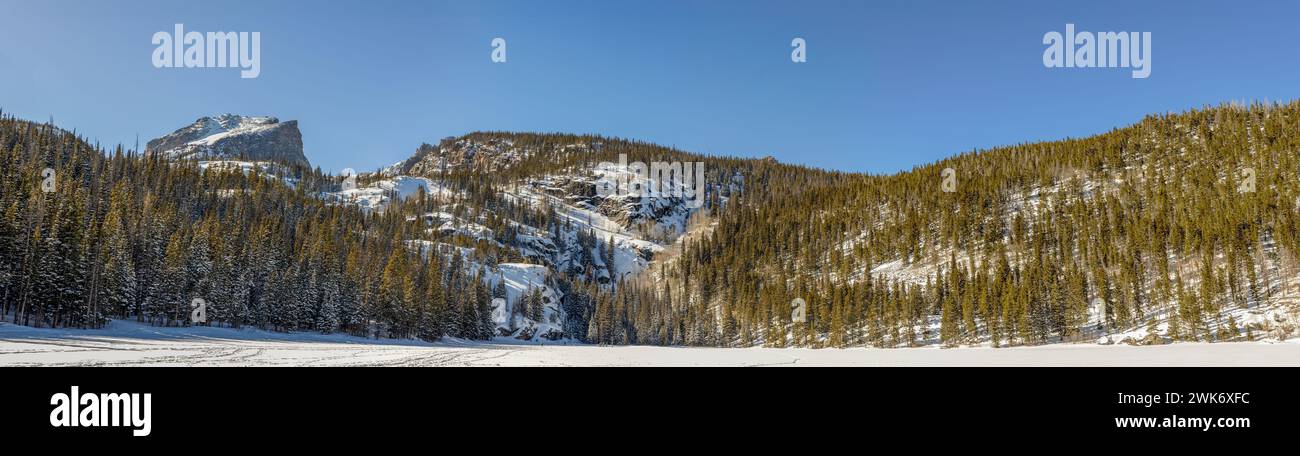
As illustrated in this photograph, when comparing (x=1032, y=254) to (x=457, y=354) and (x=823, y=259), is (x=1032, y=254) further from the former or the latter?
(x=457, y=354)

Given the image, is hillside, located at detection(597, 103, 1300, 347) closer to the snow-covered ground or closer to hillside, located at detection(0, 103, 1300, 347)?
hillside, located at detection(0, 103, 1300, 347)

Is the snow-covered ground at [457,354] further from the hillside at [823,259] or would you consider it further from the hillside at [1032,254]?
the hillside at [1032,254]

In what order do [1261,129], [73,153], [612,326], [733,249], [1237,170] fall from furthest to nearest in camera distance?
[733,249] < [73,153] < [612,326] < [1261,129] < [1237,170]

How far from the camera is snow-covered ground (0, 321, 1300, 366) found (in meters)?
24.9

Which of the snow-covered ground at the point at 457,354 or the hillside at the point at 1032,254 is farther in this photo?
the hillside at the point at 1032,254

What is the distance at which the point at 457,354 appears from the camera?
35688 mm

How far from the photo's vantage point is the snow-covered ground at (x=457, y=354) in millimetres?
24891

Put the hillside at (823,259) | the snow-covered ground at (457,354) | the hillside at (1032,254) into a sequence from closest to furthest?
the snow-covered ground at (457,354) → the hillside at (823,259) → the hillside at (1032,254)

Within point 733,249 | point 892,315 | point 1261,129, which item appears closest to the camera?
point 892,315

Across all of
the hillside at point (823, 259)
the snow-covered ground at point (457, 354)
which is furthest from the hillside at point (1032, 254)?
the snow-covered ground at point (457, 354)
